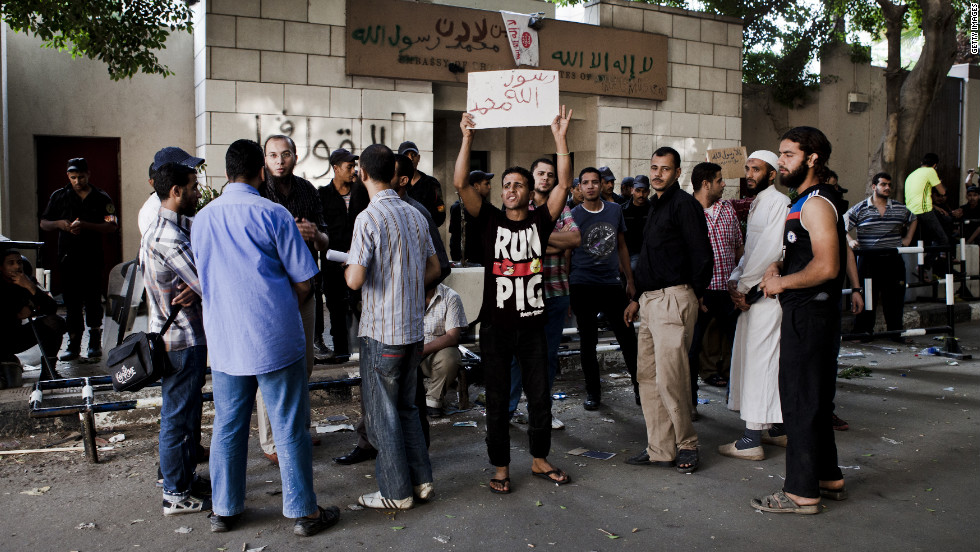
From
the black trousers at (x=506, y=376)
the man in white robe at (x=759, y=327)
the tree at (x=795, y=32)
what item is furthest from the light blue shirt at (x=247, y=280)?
the tree at (x=795, y=32)

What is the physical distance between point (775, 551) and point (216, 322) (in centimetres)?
284

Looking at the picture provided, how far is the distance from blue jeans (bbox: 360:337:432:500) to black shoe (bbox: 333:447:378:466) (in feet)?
2.76

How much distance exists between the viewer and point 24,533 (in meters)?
3.80

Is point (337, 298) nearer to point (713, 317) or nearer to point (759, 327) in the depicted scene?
point (713, 317)

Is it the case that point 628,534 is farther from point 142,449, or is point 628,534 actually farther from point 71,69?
point 71,69

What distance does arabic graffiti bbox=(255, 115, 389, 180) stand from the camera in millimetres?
10445

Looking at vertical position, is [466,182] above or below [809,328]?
above

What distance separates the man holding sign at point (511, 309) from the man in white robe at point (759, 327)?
4.50 ft

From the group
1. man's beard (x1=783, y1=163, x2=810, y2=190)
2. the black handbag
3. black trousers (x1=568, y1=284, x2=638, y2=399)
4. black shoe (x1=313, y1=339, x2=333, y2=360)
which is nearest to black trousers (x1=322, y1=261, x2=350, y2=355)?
black shoe (x1=313, y1=339, x2=333, y2=360)

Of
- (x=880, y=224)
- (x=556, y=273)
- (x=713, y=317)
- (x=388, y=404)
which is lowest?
(x=388, y=404)

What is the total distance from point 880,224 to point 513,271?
22.2ft

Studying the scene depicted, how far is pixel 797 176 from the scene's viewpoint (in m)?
4.18

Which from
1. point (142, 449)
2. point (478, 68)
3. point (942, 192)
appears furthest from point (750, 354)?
point (942, 192)

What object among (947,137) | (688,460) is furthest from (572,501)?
(947,137)
